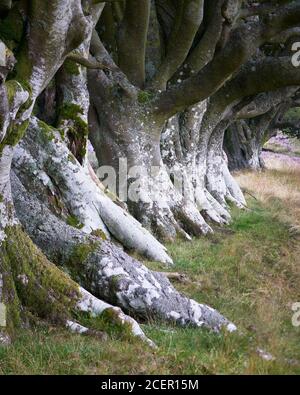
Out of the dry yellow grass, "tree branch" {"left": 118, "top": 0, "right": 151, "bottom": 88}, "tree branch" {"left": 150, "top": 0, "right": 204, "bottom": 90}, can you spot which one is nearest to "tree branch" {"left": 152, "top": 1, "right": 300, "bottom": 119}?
"tree branch" {"left": 150, "top": 0, "right": 204, "bottom": 90}

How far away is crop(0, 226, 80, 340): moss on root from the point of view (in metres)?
4.96

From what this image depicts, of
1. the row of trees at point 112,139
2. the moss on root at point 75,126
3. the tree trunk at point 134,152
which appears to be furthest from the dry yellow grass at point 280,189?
the moss on root at point 75,126

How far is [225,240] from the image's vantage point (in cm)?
1048

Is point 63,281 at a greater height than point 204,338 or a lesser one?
greater

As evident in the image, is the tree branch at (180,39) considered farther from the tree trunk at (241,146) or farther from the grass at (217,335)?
the tree trunk at (241,146)

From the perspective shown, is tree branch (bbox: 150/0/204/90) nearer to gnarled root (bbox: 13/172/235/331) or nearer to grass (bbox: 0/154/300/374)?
grass (bbox: 0/154/300/374)

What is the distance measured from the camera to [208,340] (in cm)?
496

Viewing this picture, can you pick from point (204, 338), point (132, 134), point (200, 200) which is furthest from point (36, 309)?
point (200, 200)

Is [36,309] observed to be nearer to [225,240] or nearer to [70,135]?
[70,135]

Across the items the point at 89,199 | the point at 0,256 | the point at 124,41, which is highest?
the point at 124,41

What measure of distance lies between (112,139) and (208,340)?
5.95 metres

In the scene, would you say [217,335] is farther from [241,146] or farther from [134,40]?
[241,146]
